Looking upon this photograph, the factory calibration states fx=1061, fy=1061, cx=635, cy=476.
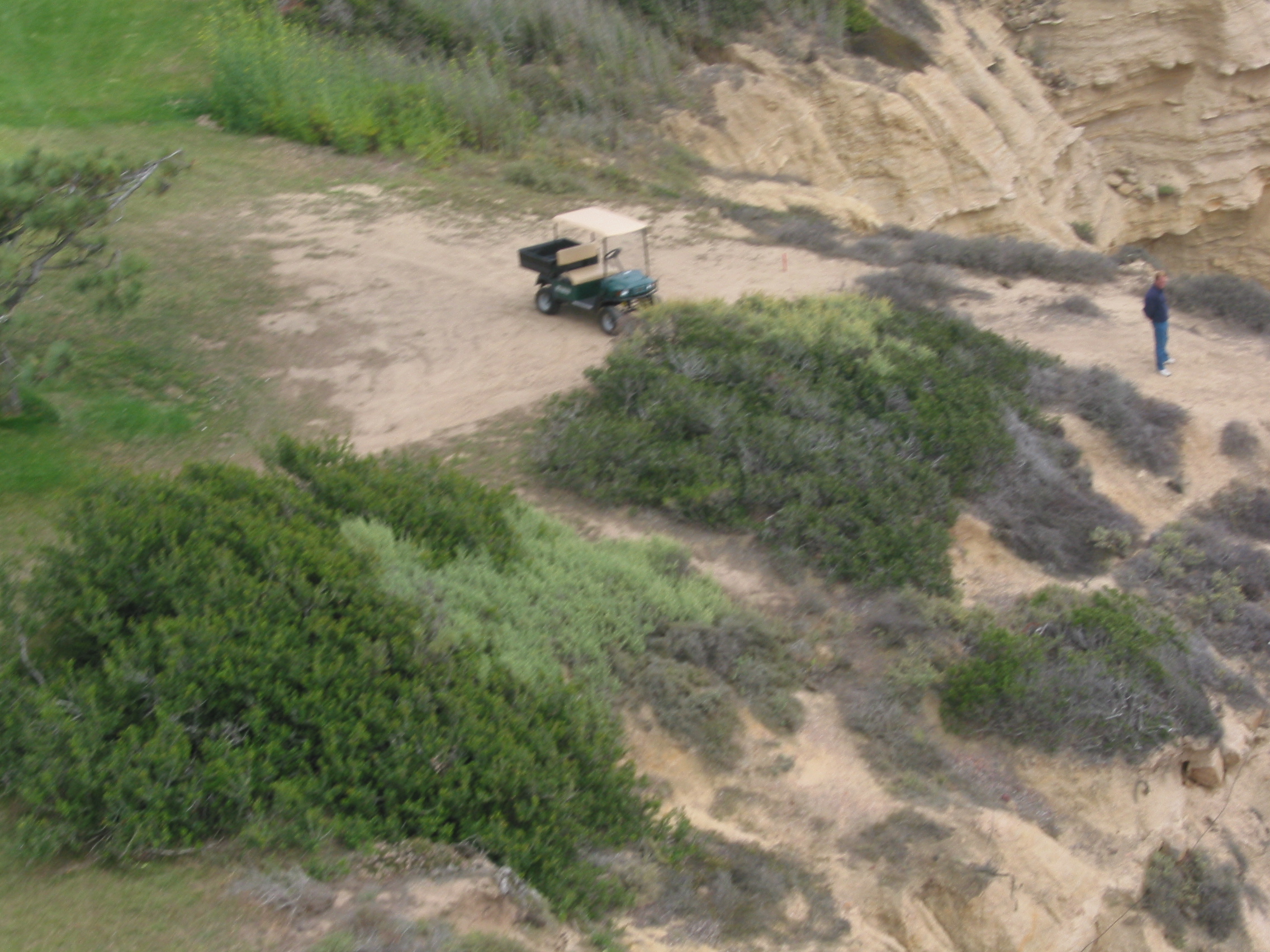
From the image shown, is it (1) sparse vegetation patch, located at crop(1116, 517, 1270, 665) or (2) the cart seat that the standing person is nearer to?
(1) sparse vegetation patch, located at crop(1116, 517, 1270, 665)

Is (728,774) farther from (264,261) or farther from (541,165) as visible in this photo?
(541,165)

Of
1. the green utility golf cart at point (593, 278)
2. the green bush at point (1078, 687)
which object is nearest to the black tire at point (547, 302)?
the green utility golf cart at point (593, 278)

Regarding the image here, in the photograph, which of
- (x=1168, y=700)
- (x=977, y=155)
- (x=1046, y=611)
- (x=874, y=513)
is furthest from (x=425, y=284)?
(x=977, y=155)

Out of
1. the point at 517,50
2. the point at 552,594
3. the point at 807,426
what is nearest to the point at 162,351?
the point at 552,594

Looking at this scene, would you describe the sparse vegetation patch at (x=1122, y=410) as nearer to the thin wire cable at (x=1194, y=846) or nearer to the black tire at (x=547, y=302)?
the thin wire cable at (x=1194, y=846)

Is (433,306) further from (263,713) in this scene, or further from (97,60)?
(97,60)

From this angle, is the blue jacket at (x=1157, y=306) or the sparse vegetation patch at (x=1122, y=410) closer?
the sparse vegetation patch at (x=1122, y=410)

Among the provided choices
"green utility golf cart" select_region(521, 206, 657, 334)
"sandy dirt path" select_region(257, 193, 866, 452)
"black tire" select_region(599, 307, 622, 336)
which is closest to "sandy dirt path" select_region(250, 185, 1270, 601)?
"sandy dirt path" select_region(257, 193, 866, 452)
